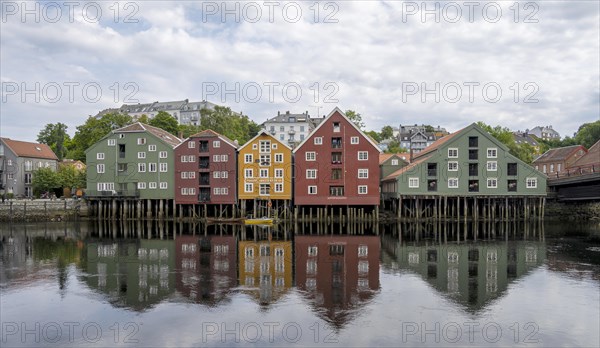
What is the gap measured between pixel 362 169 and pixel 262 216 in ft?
45.0

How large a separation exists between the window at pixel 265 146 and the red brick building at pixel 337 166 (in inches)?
157

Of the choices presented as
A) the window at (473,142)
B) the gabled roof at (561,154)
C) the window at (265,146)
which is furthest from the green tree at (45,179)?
the gabled roof at (561,154)

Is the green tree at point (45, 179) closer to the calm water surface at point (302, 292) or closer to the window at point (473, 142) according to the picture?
the calm water surface at point (302, 292)

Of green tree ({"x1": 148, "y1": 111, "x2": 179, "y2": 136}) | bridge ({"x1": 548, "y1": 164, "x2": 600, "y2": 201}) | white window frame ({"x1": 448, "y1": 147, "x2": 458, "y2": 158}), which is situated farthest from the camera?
green tree ({"x1": 148, "y1": 111, "x2": 179, "y2": 136})

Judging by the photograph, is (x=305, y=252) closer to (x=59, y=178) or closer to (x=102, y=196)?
(x=102, y=196)

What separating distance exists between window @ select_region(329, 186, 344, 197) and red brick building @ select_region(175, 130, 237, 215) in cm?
1235

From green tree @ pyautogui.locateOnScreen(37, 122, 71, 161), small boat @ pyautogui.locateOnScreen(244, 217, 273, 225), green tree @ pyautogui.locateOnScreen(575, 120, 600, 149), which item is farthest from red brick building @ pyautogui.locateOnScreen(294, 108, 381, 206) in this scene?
green tree @ pyautogui.locateOnScreen(37, 122, 71, 161)

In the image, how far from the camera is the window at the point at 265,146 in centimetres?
5822

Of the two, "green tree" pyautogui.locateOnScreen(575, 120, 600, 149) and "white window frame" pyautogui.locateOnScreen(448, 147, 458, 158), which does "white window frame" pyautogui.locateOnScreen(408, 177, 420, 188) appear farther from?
"green tree" pyautogui.locateOnScreen(575, 120, 600, 149)

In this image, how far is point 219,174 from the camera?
5959 cm

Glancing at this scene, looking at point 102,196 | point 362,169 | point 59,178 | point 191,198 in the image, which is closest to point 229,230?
point 191,198

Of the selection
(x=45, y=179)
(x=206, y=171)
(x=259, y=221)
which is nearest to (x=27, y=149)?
(x=45, y=179)

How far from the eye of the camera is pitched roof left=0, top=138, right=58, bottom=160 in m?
77.2

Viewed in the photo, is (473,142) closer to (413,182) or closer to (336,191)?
(413,182)
